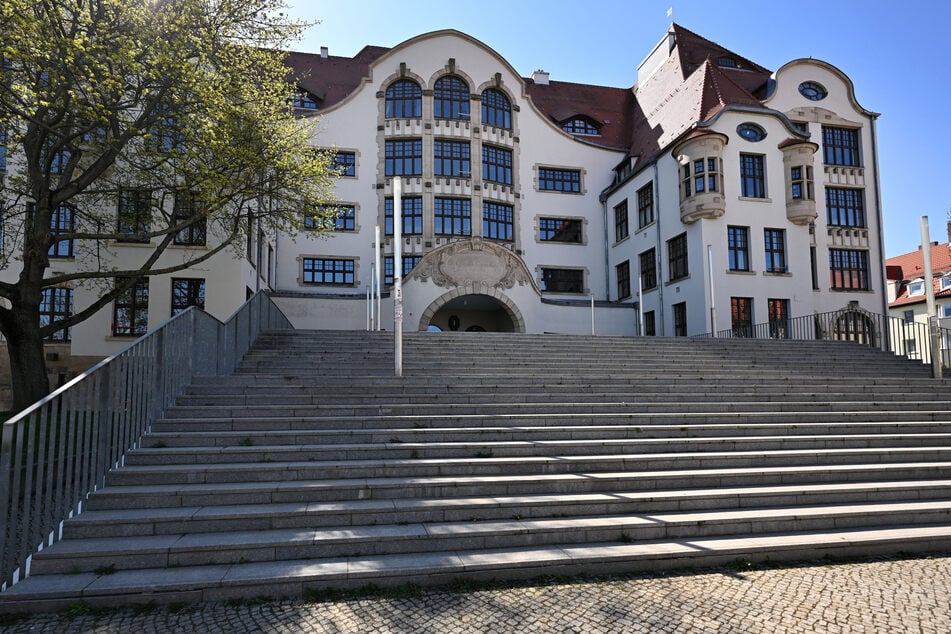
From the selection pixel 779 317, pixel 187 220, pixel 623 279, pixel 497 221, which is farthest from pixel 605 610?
pixel 623 279

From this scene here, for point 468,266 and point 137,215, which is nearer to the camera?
point 137,215

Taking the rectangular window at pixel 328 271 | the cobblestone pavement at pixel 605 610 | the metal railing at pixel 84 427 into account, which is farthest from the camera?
the rectangular window at pixel 328 271

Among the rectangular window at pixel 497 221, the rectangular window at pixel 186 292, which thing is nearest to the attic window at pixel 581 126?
the rectangular window at pixel 497 221

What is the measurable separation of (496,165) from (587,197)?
5678 millimetres

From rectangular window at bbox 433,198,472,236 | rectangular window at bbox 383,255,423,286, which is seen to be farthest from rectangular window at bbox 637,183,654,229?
rectangular window at bbox 383,255,423,286

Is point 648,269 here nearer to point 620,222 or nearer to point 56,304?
point 620,222

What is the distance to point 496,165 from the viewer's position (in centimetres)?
3225

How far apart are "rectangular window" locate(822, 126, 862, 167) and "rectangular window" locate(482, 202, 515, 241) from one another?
16.4 m

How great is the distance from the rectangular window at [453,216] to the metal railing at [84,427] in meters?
20.5

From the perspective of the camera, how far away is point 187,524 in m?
5.98

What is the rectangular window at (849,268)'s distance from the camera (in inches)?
1141

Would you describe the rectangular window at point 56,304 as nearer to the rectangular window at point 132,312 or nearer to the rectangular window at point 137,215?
the rectangular window at point 132,312

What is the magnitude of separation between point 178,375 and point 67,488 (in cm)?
344

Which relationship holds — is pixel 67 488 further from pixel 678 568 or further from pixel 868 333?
pixel 868 333
